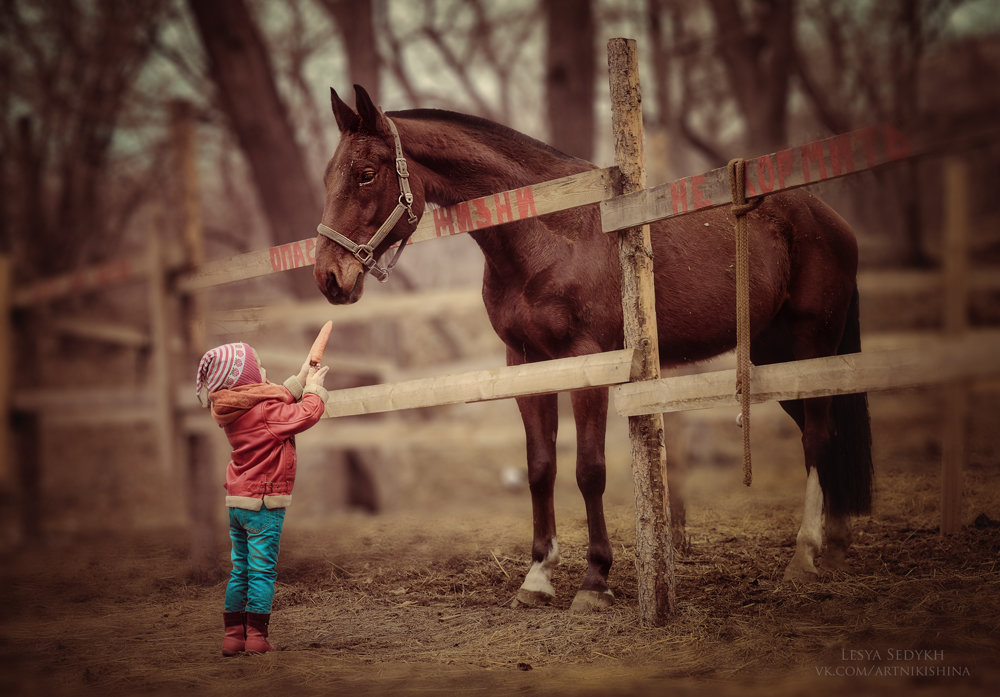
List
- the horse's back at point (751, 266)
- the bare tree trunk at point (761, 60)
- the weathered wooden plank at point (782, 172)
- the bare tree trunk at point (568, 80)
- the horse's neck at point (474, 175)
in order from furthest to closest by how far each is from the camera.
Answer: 1. the bare tree trunk at point (761, 60)
2. the bare tree trunk at point (568, 80)
3. the horse's back at point (751, 266)
4. the horse's neck at point (474, 175)
5. the weathered wooden plank at point (782, 172)

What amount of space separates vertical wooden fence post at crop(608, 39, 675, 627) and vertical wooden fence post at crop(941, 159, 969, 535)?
5.19 ft

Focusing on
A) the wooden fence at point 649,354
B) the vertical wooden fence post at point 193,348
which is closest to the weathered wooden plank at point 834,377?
the wooden fence at point 649,354

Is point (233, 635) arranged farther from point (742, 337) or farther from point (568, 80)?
point (568, 80)

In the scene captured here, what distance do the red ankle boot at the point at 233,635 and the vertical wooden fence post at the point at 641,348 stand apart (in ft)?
5.26

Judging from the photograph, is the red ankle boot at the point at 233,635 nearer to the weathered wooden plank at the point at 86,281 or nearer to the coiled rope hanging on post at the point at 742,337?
the coiled rope hanging on post at the point at 742,337

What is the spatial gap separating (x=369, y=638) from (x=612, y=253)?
204 cm

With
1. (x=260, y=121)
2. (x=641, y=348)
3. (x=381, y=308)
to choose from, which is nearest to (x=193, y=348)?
(x=381, y=308)

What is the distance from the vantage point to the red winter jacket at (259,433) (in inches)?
129

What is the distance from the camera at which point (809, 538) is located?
3.98 meters

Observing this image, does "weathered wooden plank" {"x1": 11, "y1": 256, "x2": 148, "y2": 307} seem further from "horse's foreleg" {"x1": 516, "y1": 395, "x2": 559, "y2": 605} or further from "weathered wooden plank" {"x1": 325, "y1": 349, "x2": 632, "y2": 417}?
"horse's foreleg" {"x1": 516, "y1": 395, "x2": 559, "y2": 605}

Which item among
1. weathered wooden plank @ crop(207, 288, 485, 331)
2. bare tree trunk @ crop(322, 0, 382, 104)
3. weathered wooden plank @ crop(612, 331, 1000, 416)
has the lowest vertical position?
weathered wooden plank @ crop(612, 331, 1000, 416)

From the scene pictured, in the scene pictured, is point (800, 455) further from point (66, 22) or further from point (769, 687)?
point (66, 22)

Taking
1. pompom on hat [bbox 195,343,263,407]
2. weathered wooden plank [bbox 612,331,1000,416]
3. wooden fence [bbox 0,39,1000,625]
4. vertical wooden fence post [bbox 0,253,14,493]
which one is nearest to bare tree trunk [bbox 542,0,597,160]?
wooden fence [bbox 0,39,1000,625]

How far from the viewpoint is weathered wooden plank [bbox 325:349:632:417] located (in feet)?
11.4
